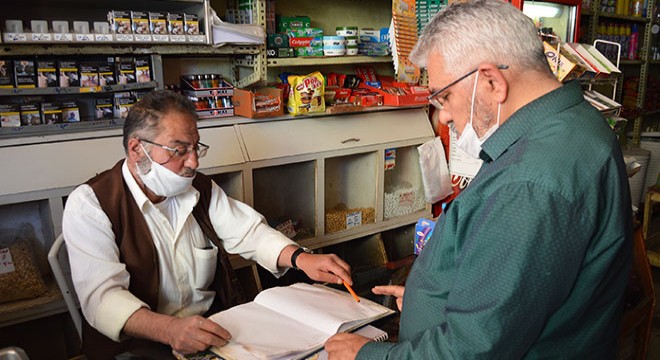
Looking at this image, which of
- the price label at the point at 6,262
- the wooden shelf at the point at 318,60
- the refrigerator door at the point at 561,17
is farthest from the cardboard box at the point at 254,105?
the refrigerator door at the point at 561,17

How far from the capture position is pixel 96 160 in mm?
2256

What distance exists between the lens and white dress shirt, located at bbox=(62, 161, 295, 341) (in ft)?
5.16

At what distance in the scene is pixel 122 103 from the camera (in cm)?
236

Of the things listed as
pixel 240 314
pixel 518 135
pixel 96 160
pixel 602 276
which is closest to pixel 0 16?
pixel 96 160

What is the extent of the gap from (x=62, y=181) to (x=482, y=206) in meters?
1.80

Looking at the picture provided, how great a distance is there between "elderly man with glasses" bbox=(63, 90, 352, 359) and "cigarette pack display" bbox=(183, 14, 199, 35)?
0.79m

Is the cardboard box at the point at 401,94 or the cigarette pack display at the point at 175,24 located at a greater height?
the cigarette pack display at the point at 175,24

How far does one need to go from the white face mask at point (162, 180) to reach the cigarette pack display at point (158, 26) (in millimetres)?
810

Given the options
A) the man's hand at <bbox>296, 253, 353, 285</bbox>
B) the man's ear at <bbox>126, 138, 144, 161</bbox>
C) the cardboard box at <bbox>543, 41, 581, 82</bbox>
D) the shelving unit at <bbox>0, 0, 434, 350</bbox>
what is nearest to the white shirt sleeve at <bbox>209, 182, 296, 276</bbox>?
the man's hand at <bbox>296, 253, 353, 285</bbox>

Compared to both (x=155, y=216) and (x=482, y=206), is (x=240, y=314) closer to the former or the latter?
(x=155, y=216)

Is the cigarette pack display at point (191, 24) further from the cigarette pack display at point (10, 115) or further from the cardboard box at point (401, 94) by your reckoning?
the cardboard box at point (401, 94)

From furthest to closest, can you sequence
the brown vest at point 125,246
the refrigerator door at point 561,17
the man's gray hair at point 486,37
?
1. the refrigerator door at point 561,17
2. the brown vest at point 125,246
3. the man's gray hair at point 486,37

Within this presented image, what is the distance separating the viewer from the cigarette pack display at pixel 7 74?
209cm

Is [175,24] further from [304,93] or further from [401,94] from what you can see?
[401,94]
